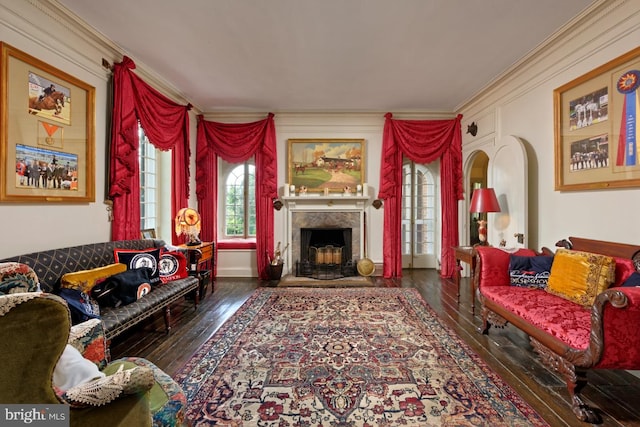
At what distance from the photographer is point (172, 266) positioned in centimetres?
330

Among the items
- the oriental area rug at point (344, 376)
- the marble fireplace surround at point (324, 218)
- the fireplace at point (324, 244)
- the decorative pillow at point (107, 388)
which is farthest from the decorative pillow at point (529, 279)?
the decorative pillow at point (107, 388)

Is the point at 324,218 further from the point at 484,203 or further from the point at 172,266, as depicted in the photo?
the point at 172,266

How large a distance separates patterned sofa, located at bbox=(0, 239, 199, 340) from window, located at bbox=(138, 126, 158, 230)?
1142 millimetres

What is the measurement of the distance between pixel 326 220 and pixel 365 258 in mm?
991

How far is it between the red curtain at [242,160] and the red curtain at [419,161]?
2.04 metres

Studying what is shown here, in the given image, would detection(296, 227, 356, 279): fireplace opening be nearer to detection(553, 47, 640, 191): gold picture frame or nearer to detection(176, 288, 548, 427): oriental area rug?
detection(176, 288, 548, 427): oriental area rug

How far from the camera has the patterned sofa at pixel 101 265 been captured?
2.12 m

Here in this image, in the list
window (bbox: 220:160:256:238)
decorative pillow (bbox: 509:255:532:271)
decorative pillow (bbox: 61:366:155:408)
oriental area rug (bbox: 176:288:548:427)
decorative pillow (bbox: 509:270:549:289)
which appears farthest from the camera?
window (bbox: 220:160:256:238)

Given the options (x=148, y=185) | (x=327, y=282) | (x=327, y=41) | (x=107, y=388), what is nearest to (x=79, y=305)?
(x=107, y=388)

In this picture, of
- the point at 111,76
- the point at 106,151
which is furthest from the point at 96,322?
the point at 111,76

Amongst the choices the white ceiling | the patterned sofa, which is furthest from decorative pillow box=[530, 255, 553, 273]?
the patterned sofa

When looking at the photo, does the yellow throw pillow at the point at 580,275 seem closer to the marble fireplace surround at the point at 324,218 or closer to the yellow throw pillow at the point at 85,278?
the marble fireplace surround at the point at 324,218

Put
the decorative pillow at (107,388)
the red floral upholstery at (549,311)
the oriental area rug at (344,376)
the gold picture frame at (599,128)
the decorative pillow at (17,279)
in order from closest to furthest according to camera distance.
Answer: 1. the decorative pillow at (107,388)
2. the decorative pillow at (17,279)
3. the oriental area rug at (344,376)
4. the red floral upholstery at (549,311)
5. the gold picture frame at (599,128)

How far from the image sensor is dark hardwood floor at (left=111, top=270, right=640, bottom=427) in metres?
1.82
